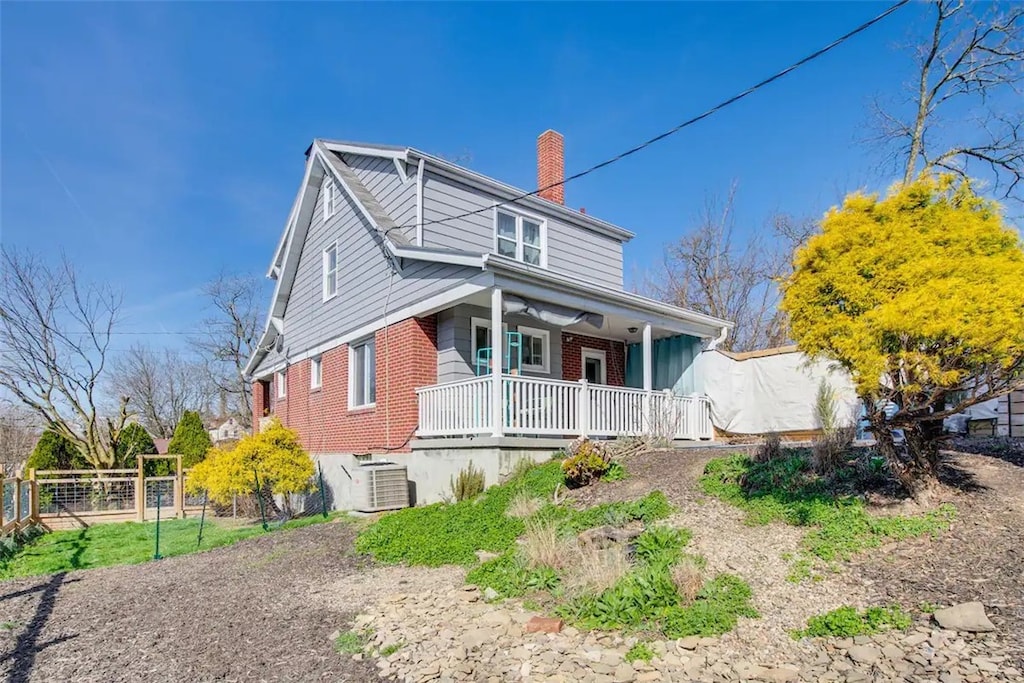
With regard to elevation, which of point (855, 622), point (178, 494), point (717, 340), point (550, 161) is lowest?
point (178, 494)

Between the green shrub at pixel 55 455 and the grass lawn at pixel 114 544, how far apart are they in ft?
21.6

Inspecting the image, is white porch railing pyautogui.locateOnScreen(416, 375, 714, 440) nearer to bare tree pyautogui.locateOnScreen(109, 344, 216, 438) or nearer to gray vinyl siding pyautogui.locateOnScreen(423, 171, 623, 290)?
gray vinyl siding pyautogui.locateOnScreen(423, 171, 623, 290)

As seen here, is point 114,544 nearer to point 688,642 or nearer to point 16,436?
point 688,642

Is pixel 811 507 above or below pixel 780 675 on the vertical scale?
above

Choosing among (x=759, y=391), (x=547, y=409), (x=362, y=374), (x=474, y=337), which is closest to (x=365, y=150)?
(x=362, y=374)

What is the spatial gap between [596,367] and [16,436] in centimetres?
2315

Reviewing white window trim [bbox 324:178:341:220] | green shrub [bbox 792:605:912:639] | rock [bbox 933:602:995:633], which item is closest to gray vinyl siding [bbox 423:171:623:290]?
white window trim [bbox 324:178:341:220]

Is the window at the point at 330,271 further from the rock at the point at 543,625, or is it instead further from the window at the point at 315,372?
the rock at the point at 543,625

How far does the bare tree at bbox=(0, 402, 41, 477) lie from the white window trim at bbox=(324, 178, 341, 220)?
1401cm

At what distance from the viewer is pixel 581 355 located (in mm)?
14812

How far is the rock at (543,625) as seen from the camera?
482cm

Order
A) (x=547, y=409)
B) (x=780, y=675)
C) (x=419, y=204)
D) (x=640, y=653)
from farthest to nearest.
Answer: (x=419, y=204) < (x=547, y=409) < (x=640, y=653) < (x=780, y=675)

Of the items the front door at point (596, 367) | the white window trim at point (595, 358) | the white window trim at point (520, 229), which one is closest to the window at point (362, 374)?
the white window trim at point (520, 229)

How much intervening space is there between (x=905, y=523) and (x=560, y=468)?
469 centimetres
